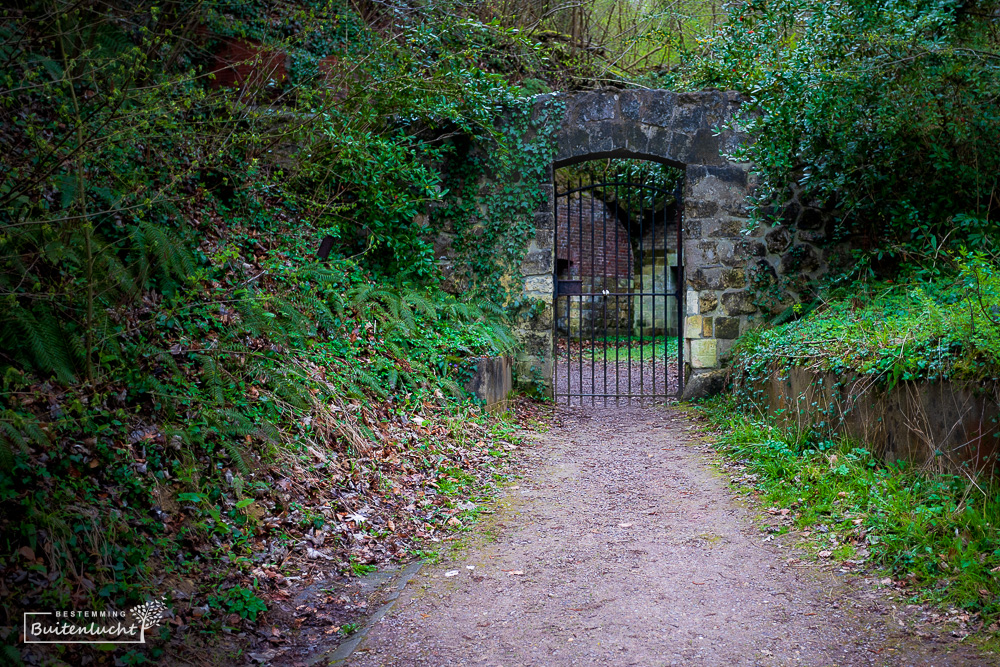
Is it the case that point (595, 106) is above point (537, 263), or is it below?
above

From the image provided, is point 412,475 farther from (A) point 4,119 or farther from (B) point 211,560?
(A) point 4,119

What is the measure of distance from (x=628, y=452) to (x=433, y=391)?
1.81 m

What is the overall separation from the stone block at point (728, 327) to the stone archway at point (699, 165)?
0.04ft

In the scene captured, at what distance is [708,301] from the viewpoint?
750 centimetres

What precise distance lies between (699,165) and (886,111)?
6.84 feet

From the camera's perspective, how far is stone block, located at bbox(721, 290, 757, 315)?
7438 mm

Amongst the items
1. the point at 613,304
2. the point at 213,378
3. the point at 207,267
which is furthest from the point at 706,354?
the point at 613,304

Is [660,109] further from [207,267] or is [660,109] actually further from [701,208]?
[207,267]


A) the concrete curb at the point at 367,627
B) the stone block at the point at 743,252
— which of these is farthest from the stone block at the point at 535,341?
the concrete curb at the point at 367,627

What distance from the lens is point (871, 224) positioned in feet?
22.2

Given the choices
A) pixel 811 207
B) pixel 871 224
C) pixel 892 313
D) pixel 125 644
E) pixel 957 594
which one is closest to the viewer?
pixel 125 644

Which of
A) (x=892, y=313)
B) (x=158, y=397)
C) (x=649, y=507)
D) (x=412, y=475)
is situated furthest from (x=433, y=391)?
(x=892, y=313)

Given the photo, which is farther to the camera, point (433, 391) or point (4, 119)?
point (433, 391)

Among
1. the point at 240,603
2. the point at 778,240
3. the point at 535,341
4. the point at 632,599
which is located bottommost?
the point at 632,599
